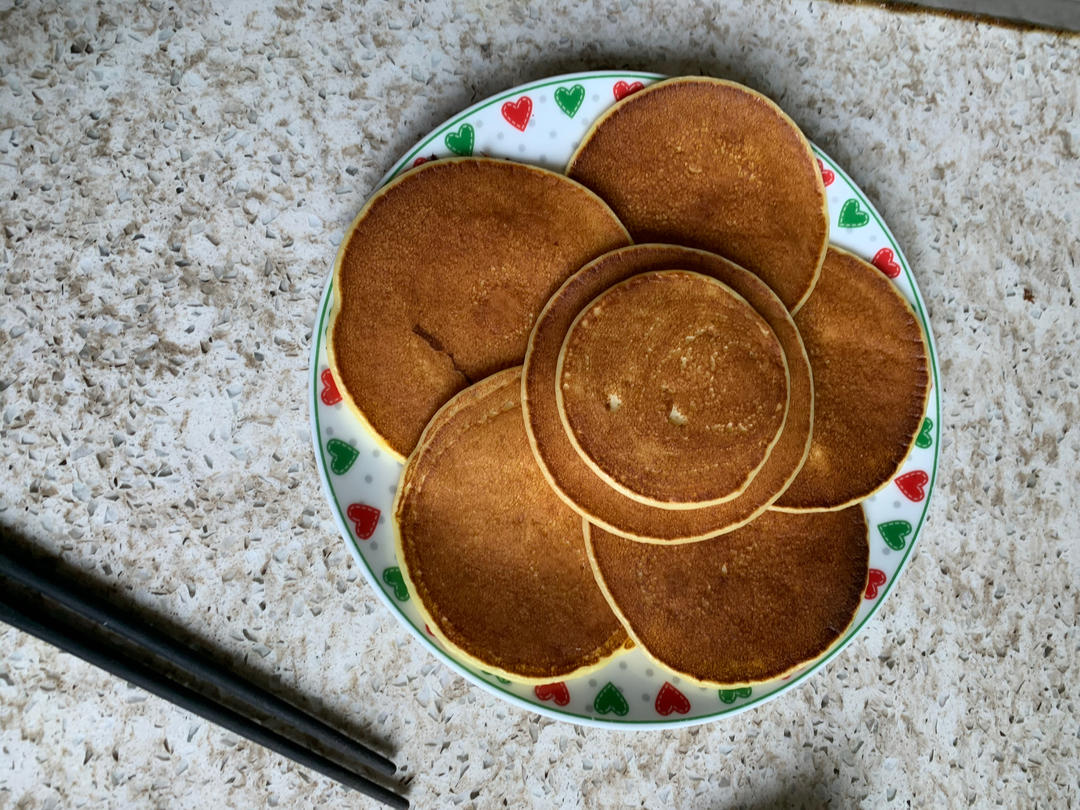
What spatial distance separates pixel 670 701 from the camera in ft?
3.61

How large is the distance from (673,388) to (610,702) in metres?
0.48

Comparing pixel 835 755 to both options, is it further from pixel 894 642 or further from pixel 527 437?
pixel 527 437

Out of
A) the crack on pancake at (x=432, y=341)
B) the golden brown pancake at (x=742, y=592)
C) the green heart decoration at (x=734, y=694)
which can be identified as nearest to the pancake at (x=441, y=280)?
the crack on pancake at (x=432, y=341)

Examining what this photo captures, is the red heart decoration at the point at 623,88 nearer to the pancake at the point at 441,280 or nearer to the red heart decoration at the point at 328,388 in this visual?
the pancake at the point at 441,280

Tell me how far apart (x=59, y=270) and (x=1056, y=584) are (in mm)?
1779

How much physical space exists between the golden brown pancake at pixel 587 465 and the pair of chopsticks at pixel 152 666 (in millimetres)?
558

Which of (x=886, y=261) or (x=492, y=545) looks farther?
(x=886, y=261)

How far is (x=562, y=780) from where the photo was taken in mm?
1218

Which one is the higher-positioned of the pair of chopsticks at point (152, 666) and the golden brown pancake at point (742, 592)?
the golden brown pancake at point (742, 592)

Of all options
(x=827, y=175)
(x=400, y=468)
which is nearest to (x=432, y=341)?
(x=400, y=468)

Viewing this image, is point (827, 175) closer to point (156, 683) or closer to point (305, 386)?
point (305, 386)

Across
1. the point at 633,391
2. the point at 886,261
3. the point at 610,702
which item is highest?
the point at 886,261

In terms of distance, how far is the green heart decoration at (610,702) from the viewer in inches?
43.0

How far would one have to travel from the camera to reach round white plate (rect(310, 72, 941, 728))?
106cm
